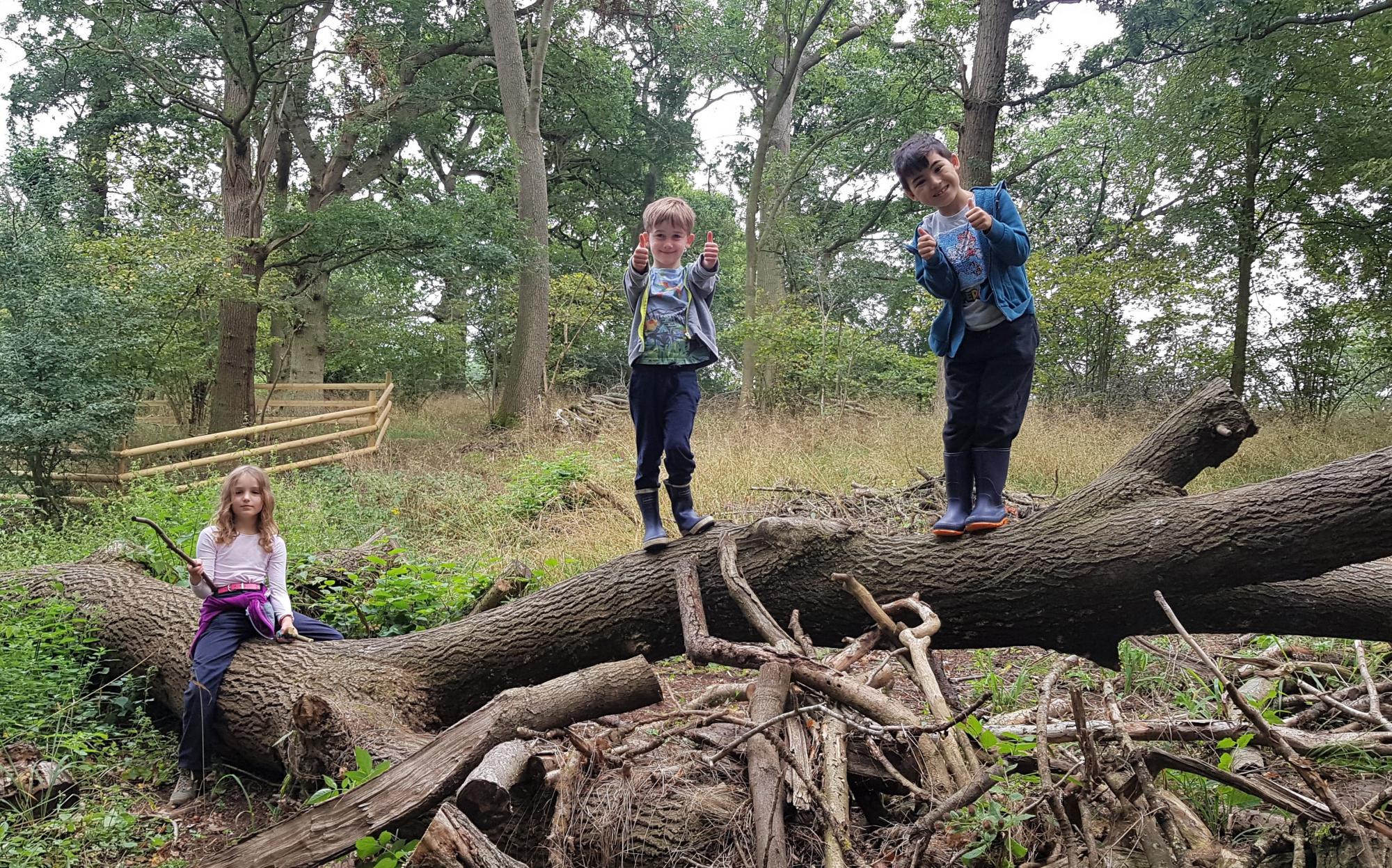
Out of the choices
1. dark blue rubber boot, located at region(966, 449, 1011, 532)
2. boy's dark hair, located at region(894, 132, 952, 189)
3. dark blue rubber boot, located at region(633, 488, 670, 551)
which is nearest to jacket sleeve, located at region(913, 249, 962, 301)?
boy's dark hair, located at region(894, 132, 952, 189)

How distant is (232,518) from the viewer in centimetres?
385

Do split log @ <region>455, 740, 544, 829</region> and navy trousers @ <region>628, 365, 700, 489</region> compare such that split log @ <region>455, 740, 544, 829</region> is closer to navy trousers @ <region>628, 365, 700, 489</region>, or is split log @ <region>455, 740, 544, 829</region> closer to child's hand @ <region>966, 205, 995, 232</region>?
navy trousers @ <region>628, 365, 700, 489</region>

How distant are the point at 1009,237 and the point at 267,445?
1203cm

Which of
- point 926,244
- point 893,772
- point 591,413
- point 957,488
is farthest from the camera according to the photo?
point 591,413

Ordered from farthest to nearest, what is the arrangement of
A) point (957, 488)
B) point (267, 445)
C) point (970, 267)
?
point (267, 445), point (957, 488), point (970, 267)

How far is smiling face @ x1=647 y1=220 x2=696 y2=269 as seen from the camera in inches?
135

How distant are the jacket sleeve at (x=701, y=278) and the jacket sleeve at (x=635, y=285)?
209mm

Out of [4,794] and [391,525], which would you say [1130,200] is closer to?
[391,525]

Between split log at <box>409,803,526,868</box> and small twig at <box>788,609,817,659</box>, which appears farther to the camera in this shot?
small twig at <box>788,609,817,659</box>

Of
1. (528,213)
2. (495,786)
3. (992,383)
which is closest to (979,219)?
(992,383)

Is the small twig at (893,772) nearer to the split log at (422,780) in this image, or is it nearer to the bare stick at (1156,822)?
the bare stick at (1156,822)

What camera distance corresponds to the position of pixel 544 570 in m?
5.59

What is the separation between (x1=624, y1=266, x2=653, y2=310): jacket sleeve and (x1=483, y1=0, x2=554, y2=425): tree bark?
451 inches

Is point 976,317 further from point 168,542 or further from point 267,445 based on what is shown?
point 267,445
